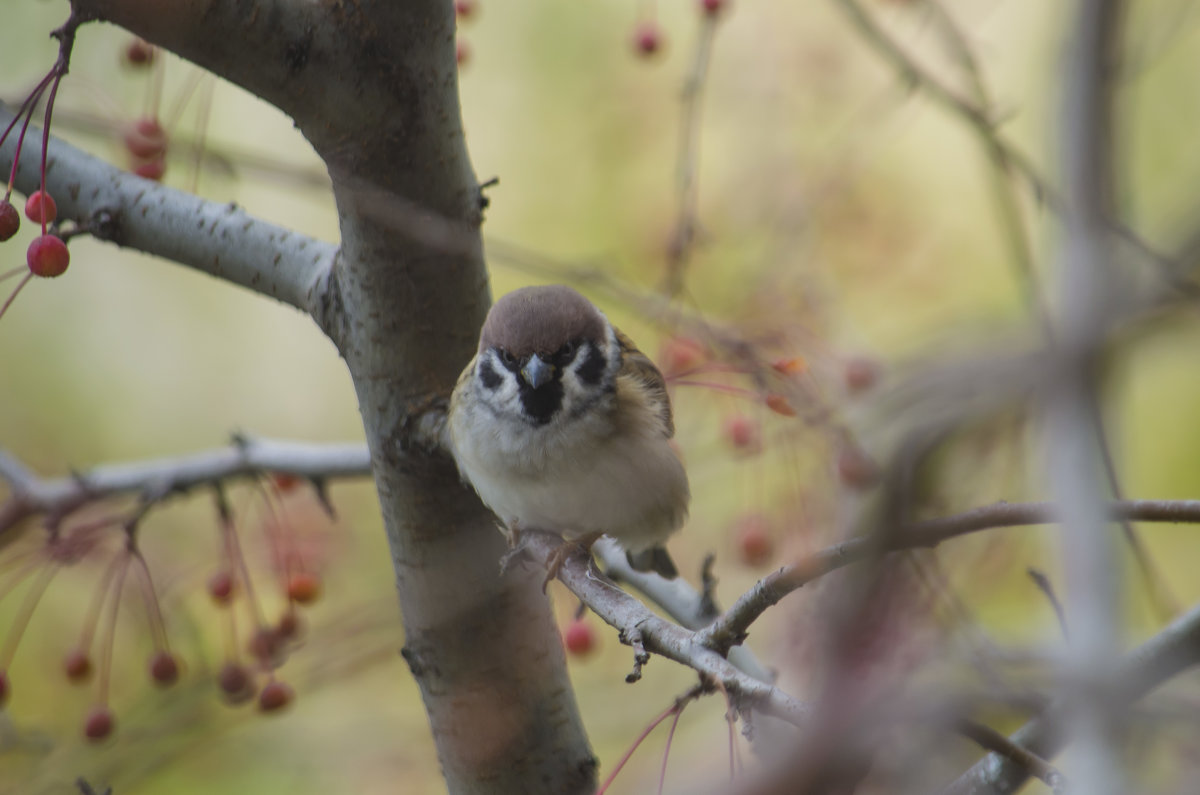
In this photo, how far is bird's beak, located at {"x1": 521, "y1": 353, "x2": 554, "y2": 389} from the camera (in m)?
2.77

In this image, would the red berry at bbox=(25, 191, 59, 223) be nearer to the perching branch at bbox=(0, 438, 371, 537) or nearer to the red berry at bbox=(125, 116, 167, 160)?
the red berry at bbox=(125, 116, 167, 160)

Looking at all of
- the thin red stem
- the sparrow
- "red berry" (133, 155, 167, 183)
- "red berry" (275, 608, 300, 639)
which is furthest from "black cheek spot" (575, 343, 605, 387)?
the thin red stem

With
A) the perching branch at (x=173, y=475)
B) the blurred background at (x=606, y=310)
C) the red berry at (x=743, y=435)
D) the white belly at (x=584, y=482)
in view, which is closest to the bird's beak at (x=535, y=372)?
the white belly at (x=584, y=482)

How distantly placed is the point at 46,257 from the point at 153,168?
1.00m

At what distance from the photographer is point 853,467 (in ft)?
9.07

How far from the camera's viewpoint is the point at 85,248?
570cm

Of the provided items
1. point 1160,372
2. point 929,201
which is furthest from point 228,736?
point 1160,372

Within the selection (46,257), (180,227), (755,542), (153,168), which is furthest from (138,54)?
(755,542)

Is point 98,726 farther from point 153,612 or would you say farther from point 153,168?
point 153,168

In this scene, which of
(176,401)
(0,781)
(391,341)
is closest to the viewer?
(391,341)

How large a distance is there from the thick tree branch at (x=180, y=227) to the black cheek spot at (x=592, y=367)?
31.6 inches

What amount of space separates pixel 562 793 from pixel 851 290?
3.28m

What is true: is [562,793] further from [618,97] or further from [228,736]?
[618,97]

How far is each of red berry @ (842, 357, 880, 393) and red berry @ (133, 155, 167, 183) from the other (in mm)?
2102
